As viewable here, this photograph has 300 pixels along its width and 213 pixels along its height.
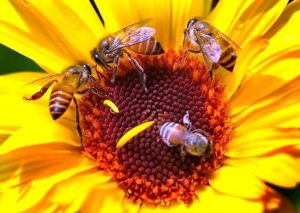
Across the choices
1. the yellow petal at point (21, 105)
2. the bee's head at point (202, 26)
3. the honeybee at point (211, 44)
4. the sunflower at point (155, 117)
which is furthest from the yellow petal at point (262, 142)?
the yellow petal at point (21, 105)

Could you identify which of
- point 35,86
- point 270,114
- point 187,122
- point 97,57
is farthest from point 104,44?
point 270,114

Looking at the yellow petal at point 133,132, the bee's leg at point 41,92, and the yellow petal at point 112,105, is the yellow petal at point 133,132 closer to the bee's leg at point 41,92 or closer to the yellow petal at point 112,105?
the yellow petal at point 112,105

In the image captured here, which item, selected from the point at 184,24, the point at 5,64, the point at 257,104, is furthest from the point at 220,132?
the point at 5,64

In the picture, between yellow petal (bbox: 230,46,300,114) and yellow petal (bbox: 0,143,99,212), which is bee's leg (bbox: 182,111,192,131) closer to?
yellow petal (bbox: 230,46,300,114)

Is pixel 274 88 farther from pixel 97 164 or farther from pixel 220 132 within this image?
pixel 97 164

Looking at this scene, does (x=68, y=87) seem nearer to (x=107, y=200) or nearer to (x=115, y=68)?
(x=115, y=68)

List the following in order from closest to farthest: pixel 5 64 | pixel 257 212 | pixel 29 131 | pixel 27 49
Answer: pixel 257 212
pixel 29 131
pixel 27 49
pixel 5 64
